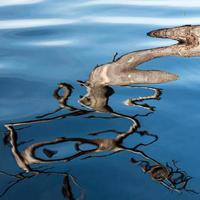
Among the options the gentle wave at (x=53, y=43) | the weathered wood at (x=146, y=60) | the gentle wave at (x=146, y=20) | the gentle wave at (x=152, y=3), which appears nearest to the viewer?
the weathered wood at (x=146, y=60)

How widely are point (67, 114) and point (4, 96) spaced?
0.40 meters

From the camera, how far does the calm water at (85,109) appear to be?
135 centimetres

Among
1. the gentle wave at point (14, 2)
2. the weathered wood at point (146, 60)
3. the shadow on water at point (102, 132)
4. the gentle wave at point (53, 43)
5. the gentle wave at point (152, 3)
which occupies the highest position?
the gentle wave at point (14, 2)

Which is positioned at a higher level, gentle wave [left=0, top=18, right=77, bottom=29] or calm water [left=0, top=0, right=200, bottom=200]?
gentle wave [left=0, top=18, right=77, bottom=29]

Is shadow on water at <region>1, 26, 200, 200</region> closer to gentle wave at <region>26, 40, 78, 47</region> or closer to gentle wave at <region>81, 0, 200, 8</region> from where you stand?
gentle wave at <region>26, 40, 78, 47</region>

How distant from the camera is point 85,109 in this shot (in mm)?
1860

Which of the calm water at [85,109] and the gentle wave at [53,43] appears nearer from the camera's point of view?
the calm water at [85,109]

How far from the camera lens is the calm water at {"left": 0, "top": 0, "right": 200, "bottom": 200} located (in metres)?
1.35

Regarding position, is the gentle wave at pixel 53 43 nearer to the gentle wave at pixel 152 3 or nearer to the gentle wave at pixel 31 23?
the gentle wave at pixel 31 23

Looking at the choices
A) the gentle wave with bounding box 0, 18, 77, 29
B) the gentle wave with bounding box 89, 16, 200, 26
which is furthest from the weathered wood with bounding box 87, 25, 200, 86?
the gentle wave with bounding box 0, 18, 77, 29

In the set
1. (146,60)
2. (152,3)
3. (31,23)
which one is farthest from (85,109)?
(152,3)

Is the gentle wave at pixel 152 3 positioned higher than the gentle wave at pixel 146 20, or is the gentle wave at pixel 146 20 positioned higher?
the gentle wave at pixel 152 3

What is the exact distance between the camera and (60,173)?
1.40 meters

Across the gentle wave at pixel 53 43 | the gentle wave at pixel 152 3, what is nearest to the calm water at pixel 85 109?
the gentle wave at pixel 53 43
